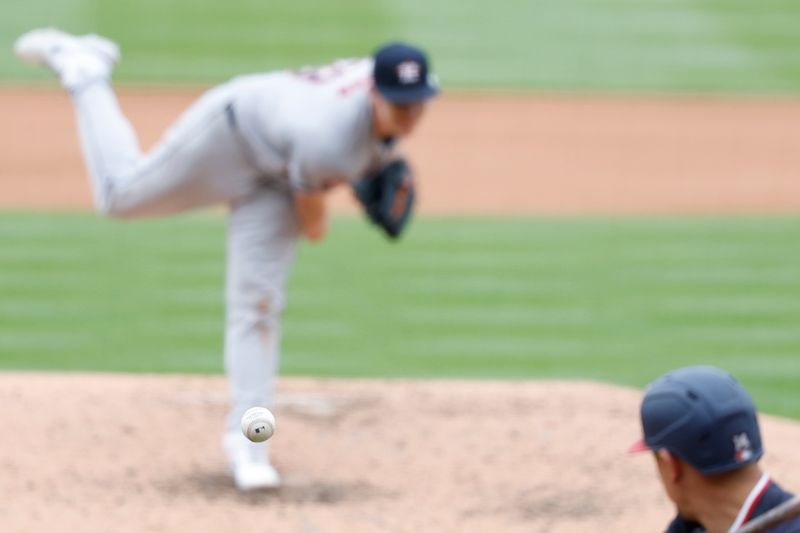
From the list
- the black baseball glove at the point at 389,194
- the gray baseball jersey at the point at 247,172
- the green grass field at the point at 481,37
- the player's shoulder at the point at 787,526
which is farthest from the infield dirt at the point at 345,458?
the green grass field at the point at 481,37

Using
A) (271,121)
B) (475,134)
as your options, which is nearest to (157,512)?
(271,121)

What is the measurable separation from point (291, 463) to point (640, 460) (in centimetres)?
149

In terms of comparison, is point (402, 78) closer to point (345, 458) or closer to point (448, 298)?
point (345, 458)

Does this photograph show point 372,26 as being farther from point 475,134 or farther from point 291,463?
point 291,463

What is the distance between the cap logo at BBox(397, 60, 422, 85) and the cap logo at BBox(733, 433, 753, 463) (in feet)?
9.43

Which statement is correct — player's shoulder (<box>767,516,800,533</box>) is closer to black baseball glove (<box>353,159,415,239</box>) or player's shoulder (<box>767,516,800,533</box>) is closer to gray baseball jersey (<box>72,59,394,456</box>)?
gray baseball jersey (<box>72,59,394,456</box>)

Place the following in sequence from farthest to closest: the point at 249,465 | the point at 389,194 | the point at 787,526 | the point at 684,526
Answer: the point at 389,194 < the point at 249,465 < the point at 684,526 < the point at 787,526

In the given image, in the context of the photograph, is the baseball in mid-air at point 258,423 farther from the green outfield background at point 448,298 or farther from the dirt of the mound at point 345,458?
the green outfield background at point 448,298

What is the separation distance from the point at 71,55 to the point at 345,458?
2134mm

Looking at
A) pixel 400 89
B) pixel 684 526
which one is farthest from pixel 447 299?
pixel 684 526

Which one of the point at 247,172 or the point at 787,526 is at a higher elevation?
the point at 247,172

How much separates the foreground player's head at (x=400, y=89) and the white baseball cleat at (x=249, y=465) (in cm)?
140

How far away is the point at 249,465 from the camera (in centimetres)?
586

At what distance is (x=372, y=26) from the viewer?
1844 centimetres
